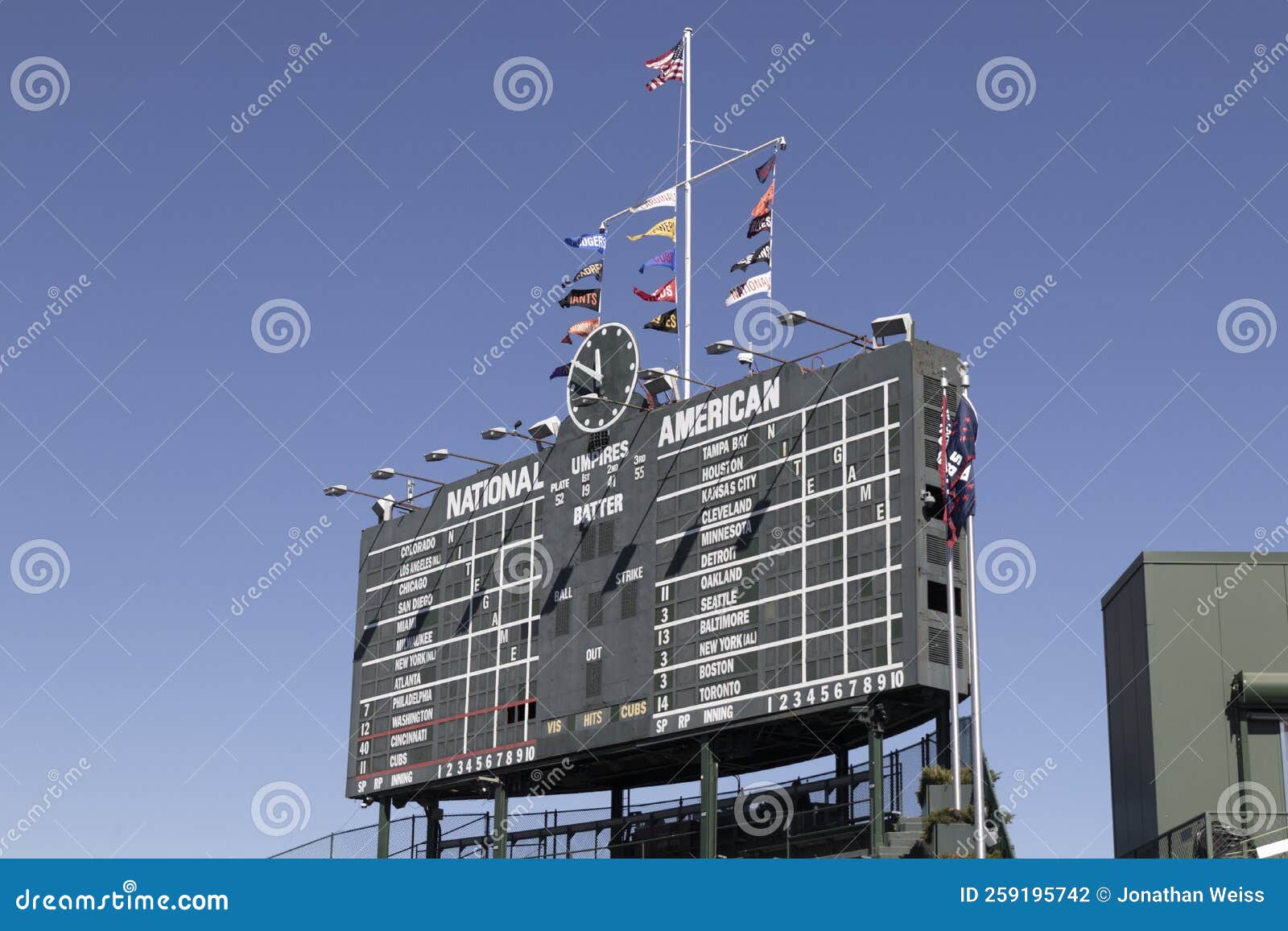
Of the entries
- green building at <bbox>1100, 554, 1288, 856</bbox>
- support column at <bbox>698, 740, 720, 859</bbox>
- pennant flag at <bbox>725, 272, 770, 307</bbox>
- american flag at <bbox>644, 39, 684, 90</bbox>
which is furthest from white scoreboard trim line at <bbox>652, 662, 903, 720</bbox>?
american flag at <bbox>644, 39, 684, 90</bbox>

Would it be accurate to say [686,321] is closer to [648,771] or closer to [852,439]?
[852,439]

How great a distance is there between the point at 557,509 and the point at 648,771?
227 inches

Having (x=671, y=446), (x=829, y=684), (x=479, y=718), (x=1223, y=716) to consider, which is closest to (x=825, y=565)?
(x=829, y=684)

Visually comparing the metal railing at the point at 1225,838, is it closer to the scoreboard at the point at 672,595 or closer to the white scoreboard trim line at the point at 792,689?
the scoreboard at the point at 672,595

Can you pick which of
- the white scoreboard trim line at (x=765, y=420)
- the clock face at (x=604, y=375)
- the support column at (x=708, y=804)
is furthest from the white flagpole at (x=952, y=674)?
the clock face at (x=604, y=375)

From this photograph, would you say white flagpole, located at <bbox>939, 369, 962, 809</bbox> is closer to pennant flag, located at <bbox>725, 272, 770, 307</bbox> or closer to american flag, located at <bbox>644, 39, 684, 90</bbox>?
pennant flag, located at <bbox>725, 272, 770, 307</bbox>

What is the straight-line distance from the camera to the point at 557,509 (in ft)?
124

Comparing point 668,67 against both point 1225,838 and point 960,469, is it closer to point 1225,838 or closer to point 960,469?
point 960,469

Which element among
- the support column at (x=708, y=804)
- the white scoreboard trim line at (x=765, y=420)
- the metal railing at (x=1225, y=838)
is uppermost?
the white scoreboard trim line at (x=765, y=420)

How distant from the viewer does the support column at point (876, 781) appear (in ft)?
102

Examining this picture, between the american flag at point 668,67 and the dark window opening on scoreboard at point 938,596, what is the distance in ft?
45.9

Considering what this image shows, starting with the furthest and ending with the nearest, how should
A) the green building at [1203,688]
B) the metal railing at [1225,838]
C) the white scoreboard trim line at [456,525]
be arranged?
the white scoreboard trim line at [456,525], the green building at [1203,688], the metal railing at [1225,838]

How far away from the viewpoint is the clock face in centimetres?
3644

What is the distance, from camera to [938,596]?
102 ft
